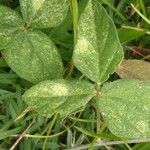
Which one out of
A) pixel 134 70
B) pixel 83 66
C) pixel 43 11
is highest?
pixel 43 11

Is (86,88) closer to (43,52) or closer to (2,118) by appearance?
(43,52)

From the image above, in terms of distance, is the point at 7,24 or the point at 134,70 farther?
the point at 134,70

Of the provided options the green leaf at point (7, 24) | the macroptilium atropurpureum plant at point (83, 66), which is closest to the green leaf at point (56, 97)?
the macroptilium atropurpureum plant at point (83, 66)

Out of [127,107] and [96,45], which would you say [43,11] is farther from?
[127,107]

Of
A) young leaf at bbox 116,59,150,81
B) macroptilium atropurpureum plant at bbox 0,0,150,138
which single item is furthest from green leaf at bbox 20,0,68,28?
young leaf at bbox 116,59,150,81

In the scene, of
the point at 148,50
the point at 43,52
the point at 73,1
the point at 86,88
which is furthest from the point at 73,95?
the point at 148,50

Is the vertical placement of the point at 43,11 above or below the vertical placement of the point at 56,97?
above

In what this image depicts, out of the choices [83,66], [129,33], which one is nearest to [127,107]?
[83,66]
